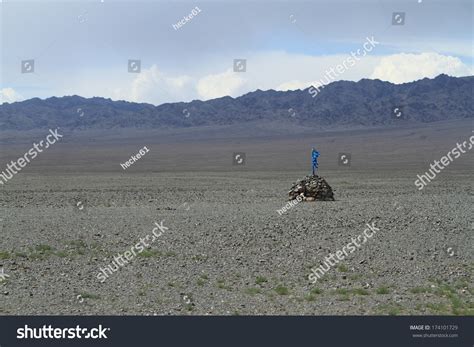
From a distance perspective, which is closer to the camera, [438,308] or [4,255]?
[438,308]

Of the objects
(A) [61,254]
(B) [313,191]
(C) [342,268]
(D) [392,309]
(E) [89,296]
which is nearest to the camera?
(D) [392,309]

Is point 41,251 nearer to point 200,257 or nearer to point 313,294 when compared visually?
point 200,257

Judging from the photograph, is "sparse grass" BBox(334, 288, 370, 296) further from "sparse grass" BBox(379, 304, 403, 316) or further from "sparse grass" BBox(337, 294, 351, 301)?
"sparse grass" BBox(379, 304, 403, 316)

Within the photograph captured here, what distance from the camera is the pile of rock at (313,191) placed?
25.7m

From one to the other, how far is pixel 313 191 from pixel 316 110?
491ft

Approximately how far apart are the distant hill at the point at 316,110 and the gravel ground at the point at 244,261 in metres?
142

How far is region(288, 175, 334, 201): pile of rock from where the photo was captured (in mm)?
25703

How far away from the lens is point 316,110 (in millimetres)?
173125

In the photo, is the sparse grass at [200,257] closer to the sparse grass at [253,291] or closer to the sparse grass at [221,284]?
the sparse grass at [221,284]

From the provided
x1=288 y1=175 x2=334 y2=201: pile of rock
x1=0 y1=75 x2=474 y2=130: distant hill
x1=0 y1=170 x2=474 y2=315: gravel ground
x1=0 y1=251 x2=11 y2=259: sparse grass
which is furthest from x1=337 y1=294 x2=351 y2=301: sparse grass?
x1=0 y1=75 x2=474 y2=130: distant hill

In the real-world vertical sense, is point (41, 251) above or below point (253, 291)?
above

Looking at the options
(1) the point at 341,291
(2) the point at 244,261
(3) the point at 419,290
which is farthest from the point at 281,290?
(3) the point at 419,290

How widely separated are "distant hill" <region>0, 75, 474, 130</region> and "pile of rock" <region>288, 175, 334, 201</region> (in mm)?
136751
